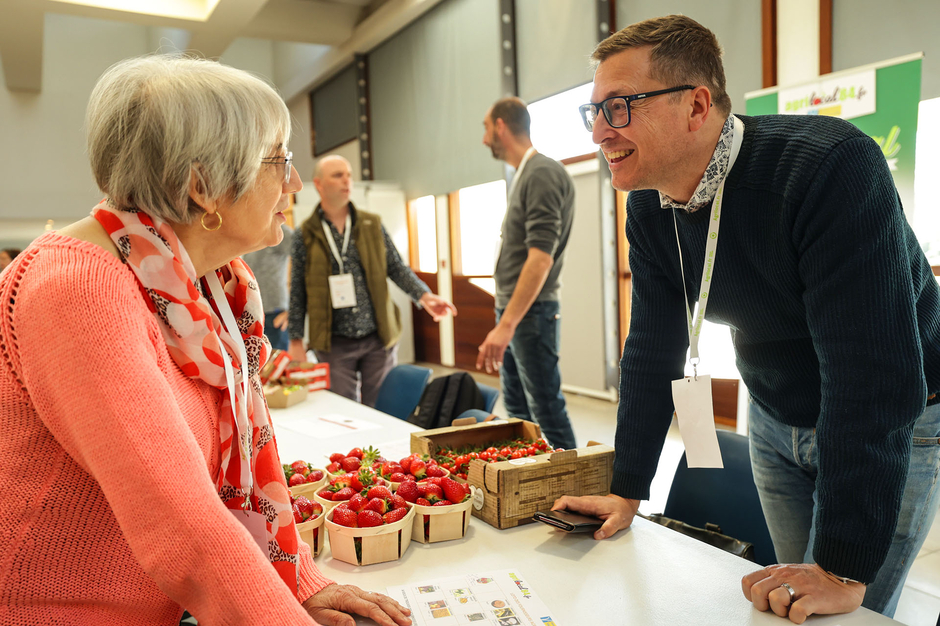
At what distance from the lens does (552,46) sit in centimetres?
604

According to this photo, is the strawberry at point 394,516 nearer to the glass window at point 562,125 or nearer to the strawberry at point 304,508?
the strawberry at point 304,508

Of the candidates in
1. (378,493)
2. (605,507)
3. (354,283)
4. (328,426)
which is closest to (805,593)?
(605,507)

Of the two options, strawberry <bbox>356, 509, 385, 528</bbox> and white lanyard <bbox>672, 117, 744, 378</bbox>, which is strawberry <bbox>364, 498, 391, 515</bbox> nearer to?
strawberry <bbox>356, 509, 385, 528</bbox>

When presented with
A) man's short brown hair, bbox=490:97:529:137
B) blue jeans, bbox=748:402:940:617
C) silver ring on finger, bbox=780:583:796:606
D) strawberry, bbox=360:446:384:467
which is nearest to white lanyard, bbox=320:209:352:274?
man's short brown hair, bbox=490:97:529:137

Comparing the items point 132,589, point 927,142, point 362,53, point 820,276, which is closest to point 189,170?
point 132,589

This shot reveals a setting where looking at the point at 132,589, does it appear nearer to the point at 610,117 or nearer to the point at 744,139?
the point at 610,117

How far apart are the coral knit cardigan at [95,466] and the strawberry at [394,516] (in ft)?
1.58

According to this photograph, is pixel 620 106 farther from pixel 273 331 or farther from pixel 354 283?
pixel 273 331

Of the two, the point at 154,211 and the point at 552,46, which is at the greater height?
the point at 552,46

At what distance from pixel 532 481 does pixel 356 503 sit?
38 centimetres

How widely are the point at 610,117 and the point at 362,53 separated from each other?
8670 mm

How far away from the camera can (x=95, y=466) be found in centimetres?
74

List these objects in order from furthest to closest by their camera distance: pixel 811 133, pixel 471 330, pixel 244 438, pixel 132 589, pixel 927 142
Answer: pixel 471 330, pixel 927 142, pixel 811 133, pixel 244 438, pixel 132 589

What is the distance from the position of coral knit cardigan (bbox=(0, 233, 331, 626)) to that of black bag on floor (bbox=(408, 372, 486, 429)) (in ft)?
5.77
